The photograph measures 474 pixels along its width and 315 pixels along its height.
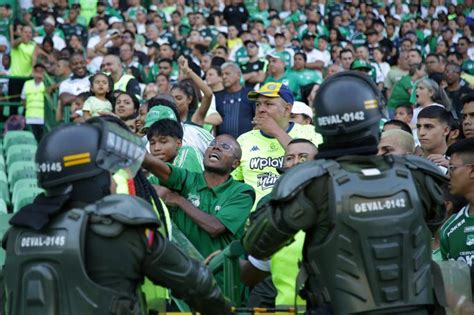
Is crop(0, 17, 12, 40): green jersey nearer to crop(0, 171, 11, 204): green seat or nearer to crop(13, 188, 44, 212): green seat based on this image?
crop(0, 171, 11, 204): green seat

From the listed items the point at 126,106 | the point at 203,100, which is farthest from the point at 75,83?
the point at 126,106

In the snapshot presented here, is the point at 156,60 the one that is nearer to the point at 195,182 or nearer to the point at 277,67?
the point at 277,67

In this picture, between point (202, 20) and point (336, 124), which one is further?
point (202, 20)

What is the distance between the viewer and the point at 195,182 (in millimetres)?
7305

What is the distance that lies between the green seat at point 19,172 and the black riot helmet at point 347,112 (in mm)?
8100

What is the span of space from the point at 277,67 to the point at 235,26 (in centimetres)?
Result: 777

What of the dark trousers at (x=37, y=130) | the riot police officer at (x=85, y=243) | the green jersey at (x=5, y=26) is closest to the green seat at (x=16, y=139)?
the dark trousers at (x=37, y=130)

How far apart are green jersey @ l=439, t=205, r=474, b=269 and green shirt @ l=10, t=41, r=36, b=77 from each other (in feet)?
44.6

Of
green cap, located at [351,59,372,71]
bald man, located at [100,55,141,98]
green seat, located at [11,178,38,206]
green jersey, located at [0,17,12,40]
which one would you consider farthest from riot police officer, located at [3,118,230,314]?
green jersey, located at [0,17,12,40]

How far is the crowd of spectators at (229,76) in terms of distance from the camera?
24.1 feet

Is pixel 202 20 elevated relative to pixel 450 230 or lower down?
elevated

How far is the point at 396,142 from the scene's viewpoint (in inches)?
287

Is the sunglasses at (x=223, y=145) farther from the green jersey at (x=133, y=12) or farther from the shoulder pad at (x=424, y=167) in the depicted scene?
the green jersey at (x=133, y=12)

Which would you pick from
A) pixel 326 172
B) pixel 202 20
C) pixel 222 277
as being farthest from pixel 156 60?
pixel 326 172
